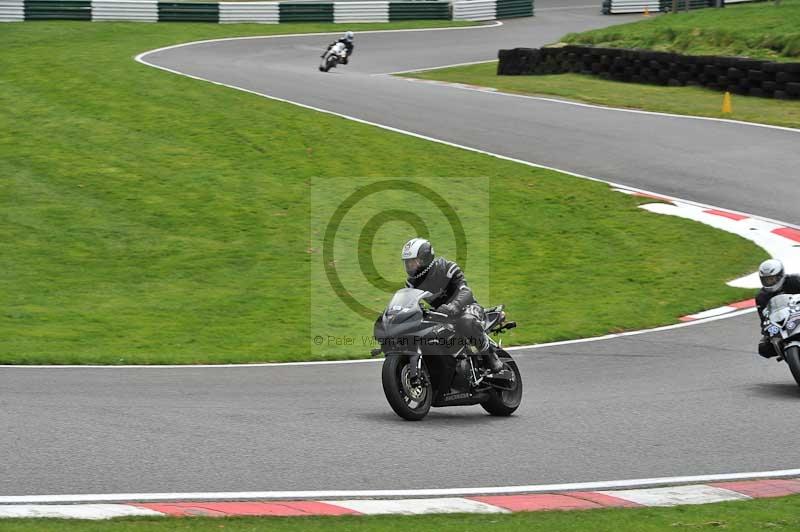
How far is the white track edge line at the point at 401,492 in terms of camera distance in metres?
7.46

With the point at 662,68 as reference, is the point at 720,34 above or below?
above

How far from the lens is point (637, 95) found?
30.6 m

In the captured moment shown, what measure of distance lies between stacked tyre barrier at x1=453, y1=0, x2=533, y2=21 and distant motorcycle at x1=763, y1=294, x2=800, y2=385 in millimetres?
39965

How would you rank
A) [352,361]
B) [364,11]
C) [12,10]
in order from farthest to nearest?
[364,11], [12,10], [352,361]

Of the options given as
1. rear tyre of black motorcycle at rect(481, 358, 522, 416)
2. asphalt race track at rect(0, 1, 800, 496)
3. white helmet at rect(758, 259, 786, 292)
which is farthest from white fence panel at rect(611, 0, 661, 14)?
rear tyre of black motorcycle at rect(481, 358, 522, 416)

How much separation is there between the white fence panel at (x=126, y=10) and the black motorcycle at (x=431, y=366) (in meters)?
36.5

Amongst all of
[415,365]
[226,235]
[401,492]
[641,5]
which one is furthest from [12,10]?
[401,492]

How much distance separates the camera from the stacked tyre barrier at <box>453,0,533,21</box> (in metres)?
50.2

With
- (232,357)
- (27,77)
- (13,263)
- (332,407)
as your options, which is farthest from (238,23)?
(332,407)

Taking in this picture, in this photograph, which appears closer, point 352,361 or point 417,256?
point 417,256

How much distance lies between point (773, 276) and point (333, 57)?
25.3 m

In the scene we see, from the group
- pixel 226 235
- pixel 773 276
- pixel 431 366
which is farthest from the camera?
pixel 226 235

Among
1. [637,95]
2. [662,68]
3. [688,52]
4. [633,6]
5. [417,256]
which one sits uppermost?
[633,6]

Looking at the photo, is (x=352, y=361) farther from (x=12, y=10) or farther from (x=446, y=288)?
(x=12, y=10)
